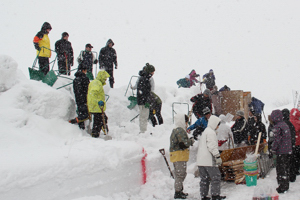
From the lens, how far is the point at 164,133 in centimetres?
941

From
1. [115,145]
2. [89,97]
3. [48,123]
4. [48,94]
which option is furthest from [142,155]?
[48,94]

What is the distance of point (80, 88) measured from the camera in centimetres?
761

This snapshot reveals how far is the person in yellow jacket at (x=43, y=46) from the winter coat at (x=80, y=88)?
6.26ft

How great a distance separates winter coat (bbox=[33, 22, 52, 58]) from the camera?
354 inches

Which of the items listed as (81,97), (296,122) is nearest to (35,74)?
(81,97)

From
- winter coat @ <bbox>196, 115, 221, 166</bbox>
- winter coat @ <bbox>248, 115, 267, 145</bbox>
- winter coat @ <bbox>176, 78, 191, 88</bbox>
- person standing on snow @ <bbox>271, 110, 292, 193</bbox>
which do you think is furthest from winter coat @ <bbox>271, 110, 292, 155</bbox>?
winter coat @ <bbox>176, 78, 191, 88</bbox>

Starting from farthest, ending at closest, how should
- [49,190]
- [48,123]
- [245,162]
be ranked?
[48,123] < [245,162] < [49,190]

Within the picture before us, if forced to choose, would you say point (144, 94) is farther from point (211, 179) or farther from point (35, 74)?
point (211, 179)

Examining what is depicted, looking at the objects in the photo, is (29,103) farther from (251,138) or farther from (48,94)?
(251,138)

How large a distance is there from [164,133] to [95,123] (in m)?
2.80

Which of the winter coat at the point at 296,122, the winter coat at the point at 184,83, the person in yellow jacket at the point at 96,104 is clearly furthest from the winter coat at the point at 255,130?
the winter coat at the point at 184,83

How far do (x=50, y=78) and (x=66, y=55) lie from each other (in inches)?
64.1

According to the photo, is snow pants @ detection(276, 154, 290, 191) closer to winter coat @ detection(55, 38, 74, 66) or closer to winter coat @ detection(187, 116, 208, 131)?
winter coat @ detection(187, 116, 208, 131)

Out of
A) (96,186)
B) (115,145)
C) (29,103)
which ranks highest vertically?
(29,103)
